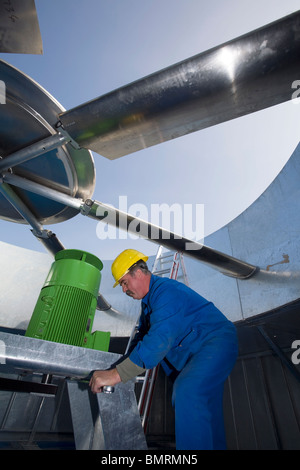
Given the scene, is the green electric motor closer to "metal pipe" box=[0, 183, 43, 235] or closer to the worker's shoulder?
the worker's shoulder

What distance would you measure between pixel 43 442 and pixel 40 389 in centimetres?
712

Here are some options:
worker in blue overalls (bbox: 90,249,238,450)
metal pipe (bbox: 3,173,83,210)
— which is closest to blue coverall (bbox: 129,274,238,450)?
worker in blue overalls (bbox: 90,249,238,450)

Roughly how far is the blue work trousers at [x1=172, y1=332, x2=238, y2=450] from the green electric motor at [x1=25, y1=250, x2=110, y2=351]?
31.3 inches

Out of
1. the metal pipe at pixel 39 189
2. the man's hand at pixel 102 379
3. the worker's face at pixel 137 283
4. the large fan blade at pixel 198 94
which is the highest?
the metal pipe at pixel 39 189

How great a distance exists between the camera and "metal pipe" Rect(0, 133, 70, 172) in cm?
283

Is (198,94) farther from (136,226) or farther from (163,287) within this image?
(136,226)

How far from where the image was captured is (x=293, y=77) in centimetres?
194

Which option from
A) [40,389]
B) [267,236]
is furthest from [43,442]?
[267,236]

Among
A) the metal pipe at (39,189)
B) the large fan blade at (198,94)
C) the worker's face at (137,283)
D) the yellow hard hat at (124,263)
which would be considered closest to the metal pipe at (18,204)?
the metal pipe at (39,189)

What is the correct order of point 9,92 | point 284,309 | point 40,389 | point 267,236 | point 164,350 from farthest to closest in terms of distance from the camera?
point 267,236, point 284,309, point 9,92, point 164,350, point 40,389

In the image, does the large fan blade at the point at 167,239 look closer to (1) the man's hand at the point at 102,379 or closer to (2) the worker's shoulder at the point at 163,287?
(2) the worker's shoulder at the point at 163,287

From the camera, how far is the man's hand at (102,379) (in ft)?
4.69

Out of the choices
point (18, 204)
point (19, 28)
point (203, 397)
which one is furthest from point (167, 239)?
point (19, 28)
